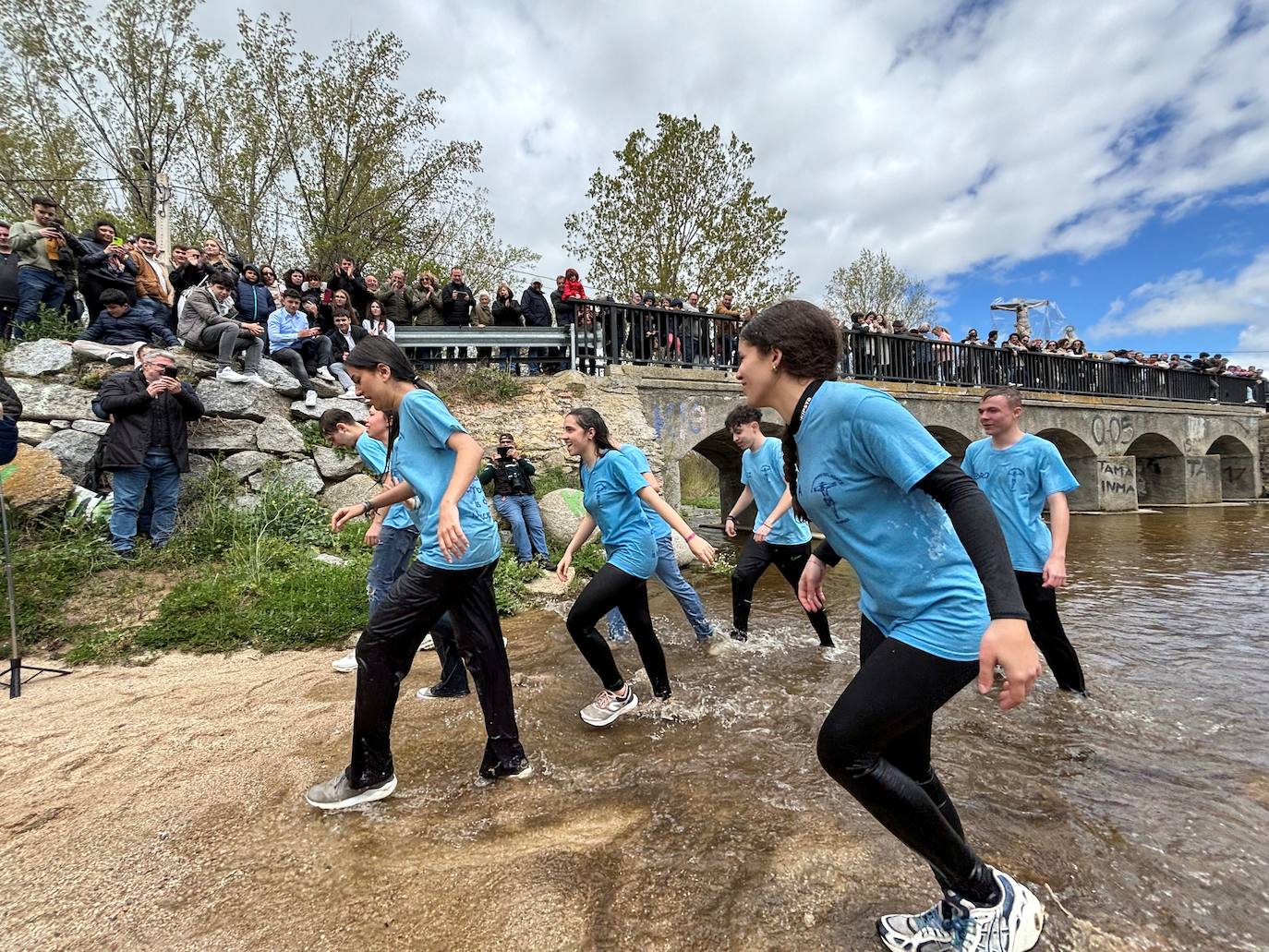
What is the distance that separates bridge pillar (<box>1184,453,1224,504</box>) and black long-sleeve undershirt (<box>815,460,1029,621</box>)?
80.1 ft

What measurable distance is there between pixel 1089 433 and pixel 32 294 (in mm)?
22980

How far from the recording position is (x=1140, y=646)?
4.85m

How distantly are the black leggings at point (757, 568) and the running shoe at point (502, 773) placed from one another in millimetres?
2728

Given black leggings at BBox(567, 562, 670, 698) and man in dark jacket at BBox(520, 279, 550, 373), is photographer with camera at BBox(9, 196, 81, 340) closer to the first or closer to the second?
man in dark jacket at BBox(520, 279, 550, 373)

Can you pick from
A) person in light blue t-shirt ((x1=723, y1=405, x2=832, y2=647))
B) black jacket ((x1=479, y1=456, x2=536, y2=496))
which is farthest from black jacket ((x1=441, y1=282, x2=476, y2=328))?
person in light blue t-shirt ((x1=723, y1=405, x2=832, y2=647))

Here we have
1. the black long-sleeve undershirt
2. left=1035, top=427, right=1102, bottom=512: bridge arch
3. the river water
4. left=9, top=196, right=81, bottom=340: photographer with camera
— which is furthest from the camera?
left=1035, top=427, right=1102, bottom=512: bridge arch

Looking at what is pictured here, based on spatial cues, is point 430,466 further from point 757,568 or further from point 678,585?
point 757,568

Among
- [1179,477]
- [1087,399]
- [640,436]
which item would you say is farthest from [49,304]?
[1179,477]

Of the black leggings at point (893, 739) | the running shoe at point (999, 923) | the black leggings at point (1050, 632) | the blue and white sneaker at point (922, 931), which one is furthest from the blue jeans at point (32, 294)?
the black leggings at point (1050, 632)

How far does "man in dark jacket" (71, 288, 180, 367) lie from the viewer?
760 cm

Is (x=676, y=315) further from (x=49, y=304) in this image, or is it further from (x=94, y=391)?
(x=49, y=304)

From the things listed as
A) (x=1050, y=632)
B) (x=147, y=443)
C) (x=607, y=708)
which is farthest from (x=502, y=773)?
(x=147, y=443)

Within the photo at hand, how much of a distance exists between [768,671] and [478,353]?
8.43 meters

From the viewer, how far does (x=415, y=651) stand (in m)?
2.58
